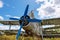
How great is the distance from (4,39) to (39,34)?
5.33 meters

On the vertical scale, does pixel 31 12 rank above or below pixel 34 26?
above

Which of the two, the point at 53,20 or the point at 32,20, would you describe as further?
the point at 53,20

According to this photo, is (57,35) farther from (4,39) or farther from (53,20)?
(4,39)

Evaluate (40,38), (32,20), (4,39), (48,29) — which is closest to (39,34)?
(40,38)

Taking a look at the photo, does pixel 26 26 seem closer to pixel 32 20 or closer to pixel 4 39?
pixel 32 20

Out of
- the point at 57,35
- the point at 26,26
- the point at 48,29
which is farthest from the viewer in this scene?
the point at 48,29

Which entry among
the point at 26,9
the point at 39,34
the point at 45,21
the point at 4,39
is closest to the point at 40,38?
the point at 39,34

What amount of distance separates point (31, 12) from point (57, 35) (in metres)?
3.02

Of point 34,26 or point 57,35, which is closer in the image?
point 34,26

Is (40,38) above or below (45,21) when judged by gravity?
below

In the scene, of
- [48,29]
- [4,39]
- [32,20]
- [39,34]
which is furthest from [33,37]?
[4,39]

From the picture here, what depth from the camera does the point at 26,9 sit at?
1507cm

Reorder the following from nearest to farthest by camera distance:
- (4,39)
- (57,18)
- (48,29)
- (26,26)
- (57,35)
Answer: (26,26), (57,18), (57,35), (48,29), (4,39)

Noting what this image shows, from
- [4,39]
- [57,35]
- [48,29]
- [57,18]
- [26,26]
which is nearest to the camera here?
[26,26]
